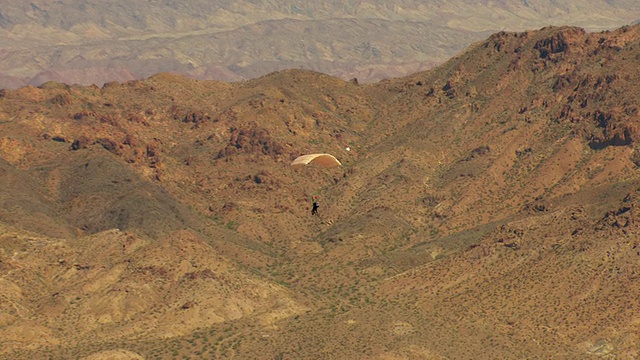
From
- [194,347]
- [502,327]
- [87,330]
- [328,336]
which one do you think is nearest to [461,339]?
[502,327]

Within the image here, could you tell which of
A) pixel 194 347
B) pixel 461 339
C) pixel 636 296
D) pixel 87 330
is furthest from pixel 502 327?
pixel 87 330

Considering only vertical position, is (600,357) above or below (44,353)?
above

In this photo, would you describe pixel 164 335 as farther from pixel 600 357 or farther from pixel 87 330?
pixel 600 357

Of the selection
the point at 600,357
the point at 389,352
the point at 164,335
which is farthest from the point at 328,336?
the point at 600,357

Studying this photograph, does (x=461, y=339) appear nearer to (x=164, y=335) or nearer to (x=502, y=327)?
(x=502, y=327)

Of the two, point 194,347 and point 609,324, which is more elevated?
point 609,324

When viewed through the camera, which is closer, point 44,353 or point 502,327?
point 44,353

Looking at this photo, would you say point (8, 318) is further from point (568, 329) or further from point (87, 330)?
point (568, 329)

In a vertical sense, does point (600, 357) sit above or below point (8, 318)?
above
